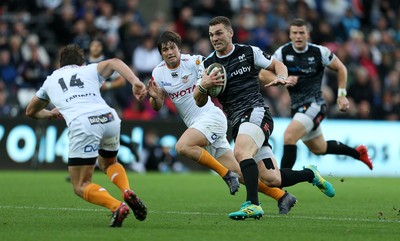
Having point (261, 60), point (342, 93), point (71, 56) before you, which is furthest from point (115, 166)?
point (342, 93)

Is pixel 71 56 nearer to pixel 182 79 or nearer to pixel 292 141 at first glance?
pixel 182 79

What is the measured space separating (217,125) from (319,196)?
304 centimetres

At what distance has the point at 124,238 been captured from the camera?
7.89m

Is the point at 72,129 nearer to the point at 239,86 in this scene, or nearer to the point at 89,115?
the point at 89,115

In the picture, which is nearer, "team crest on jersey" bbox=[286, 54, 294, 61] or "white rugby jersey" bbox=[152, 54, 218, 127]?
"white rugby jersey" bbox=[152, 54, 218, 127]

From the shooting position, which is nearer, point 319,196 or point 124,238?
point 124,238

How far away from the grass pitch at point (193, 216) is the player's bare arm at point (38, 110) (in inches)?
42.9

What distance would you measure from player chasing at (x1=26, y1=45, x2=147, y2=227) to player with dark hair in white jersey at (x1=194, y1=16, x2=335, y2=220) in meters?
1.15

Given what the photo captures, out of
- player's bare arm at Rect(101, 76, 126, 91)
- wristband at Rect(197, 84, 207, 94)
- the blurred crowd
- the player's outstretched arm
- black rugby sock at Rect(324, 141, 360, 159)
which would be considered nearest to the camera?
the player's outstretched arm

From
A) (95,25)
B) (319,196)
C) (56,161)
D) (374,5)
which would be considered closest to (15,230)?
(319,196)

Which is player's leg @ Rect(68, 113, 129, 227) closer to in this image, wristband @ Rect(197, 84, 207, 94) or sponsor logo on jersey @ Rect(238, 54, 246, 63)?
wristband @ Rect(197, 84, 207, 94)

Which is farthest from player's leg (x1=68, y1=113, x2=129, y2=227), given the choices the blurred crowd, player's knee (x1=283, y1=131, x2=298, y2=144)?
the blurred crowd

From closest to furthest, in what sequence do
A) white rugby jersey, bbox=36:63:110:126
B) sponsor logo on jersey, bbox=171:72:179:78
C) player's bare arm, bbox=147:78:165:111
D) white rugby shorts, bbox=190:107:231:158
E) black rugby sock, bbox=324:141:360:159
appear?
1. white rugby jersey, bbox=36:63:110:126
2. player's bare arm, bbox=147:78:165:111
3. white rugby shorts, bbox=190:107:231:158
4. sponsor logo on jersey, bbox=171:72:179:78
5. black rugby sock, bbox=324:141:360:159

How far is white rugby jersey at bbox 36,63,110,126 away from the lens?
9109 mm
